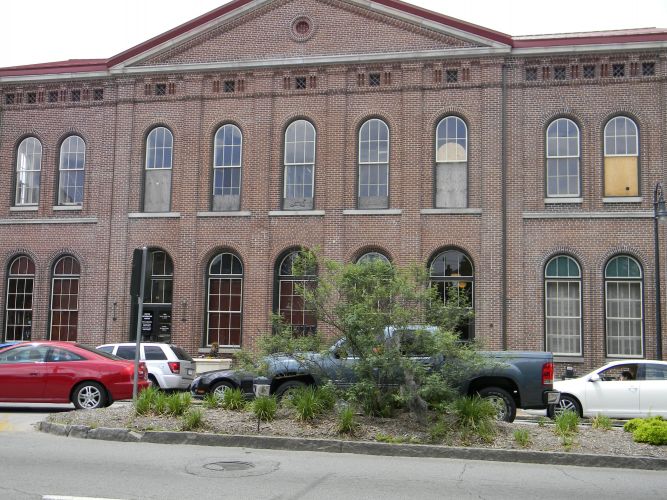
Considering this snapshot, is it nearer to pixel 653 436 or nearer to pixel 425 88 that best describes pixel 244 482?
pixel 653 436

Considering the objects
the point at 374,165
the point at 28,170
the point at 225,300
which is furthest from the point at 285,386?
the point at 28,170

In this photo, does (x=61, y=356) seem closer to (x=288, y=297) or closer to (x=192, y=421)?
(x=192, y=421)

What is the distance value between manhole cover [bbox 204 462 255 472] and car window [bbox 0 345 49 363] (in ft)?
22.2

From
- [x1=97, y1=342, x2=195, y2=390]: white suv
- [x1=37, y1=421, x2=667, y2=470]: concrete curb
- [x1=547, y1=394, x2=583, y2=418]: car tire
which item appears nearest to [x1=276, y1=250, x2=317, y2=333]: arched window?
[x1=97, y1=342, x2=195, y2=390]: white suv

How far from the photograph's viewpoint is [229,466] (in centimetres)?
998

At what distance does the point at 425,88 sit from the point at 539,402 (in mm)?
12835

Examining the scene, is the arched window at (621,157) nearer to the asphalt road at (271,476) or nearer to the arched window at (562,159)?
the arched window at (562,159)

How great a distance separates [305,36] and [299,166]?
4213 mm

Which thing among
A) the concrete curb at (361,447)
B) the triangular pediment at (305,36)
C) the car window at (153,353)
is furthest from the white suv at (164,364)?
the triangular pediment at (305,36)

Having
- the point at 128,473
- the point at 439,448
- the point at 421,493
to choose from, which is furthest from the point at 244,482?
the point at 439,448

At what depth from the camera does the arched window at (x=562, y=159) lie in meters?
23.4

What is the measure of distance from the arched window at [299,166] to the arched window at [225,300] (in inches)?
105

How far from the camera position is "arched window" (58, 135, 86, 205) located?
2683 cm

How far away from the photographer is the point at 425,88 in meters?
24.2
